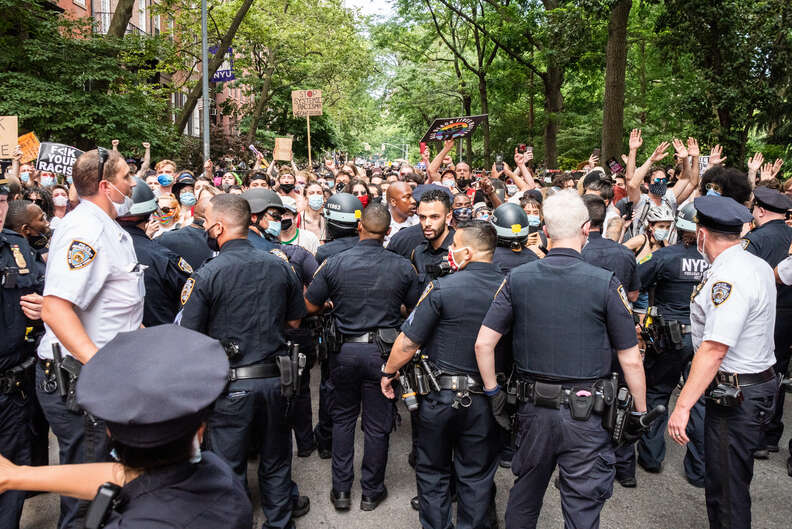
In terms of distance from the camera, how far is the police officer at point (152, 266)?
4.39 meters

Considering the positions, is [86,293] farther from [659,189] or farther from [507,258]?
[659,189]

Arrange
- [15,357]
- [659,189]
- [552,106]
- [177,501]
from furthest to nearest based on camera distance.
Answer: [552,106] → [659,189] → [15,357] → [177,501]

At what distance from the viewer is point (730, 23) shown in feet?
49.1

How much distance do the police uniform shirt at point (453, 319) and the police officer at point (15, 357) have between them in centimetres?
229

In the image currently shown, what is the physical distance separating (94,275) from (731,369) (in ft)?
12.1

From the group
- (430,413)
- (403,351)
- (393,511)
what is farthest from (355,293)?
(393,511)

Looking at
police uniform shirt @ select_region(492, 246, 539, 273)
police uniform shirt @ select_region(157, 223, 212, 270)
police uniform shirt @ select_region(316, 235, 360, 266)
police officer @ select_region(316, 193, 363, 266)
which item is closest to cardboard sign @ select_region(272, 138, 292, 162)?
police uniform shirt @ select_region(157, 223, 212, 270)

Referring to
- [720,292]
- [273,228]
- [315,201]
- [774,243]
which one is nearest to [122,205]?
[273,228]

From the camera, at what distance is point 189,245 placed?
5.52 m

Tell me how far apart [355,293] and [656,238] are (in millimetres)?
3286

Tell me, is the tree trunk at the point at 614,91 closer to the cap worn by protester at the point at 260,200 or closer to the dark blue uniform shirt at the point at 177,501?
the cap worn by protester at the point at 260,200

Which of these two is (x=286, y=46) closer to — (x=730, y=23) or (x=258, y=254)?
(x=730, y=23)

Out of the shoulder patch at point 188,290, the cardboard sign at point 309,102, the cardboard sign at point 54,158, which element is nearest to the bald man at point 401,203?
the shoulder patch at point 188,290

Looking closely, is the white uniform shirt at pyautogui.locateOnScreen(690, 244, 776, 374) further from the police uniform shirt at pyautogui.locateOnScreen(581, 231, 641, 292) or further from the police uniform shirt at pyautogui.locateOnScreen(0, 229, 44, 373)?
the police uniform shirt at pyautogui.locateOnScreen(0, 229, 44, 373)
